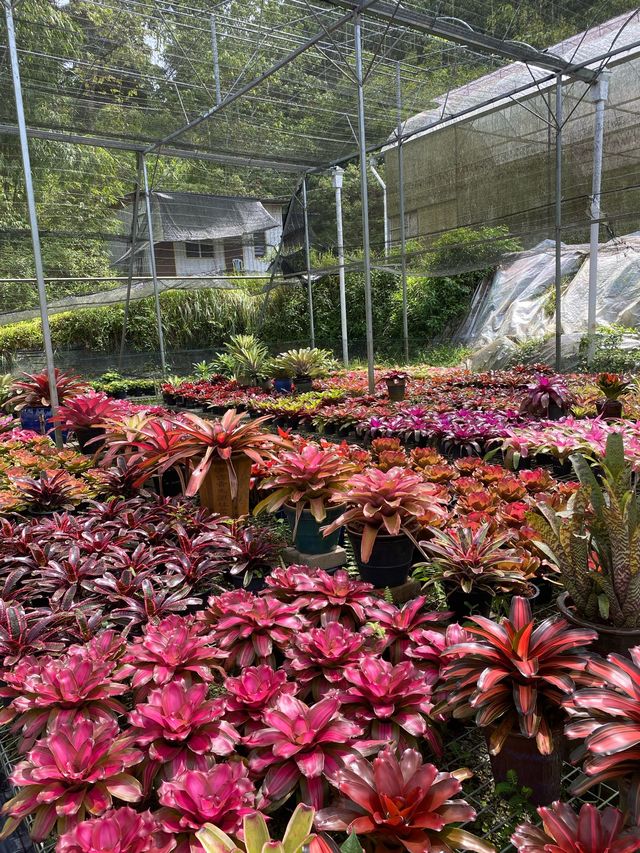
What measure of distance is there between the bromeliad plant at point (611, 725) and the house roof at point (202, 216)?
10.8 metres

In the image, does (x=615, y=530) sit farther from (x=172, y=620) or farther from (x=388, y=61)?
(x=388, y=61)

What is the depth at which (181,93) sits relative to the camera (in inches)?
317

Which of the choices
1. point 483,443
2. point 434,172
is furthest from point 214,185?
point 483,443

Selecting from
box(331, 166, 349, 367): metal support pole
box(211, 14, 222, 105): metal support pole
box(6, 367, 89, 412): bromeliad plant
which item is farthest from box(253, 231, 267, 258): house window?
box(6, 367, 89, 412): bromeliad plant

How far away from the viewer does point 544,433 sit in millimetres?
3637

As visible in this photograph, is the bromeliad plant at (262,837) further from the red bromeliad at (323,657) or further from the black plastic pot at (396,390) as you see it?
the black plastic pot at (396,390)

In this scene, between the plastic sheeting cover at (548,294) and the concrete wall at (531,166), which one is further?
the plastic sheeting cover at (548,294)

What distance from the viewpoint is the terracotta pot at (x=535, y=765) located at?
129 cm

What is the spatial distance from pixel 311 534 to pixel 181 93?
780 centimetres

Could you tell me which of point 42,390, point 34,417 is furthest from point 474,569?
point 34,417

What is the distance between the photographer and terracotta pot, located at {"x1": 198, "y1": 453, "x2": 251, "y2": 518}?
2.75m

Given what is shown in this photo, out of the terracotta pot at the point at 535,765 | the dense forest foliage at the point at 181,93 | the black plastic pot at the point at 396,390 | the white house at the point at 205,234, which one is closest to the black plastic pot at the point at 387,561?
the terracotta pot at the point at 535,765

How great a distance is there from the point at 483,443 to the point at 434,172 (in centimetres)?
780

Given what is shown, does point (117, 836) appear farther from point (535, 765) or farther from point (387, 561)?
point (387, 561)
